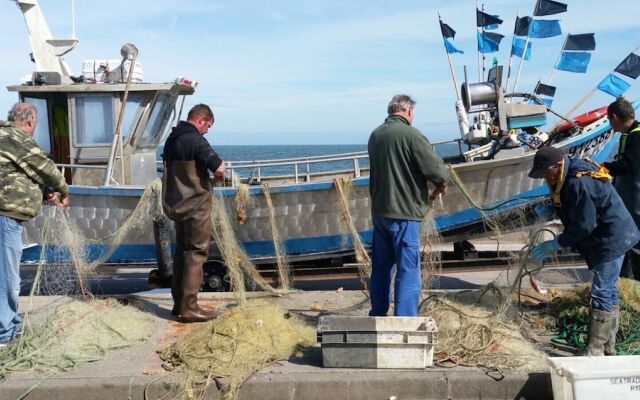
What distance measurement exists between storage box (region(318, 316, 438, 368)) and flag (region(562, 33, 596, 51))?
670 centimetres

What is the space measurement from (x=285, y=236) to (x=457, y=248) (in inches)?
104

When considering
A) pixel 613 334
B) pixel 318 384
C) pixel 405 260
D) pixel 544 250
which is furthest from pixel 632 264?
pixel 318 384

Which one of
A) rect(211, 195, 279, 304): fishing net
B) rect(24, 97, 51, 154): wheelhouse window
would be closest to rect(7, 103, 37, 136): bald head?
rect(211, 195, 279, 304): fishing net

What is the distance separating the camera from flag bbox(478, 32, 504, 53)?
9.89m

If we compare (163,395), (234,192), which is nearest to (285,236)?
(234,192)

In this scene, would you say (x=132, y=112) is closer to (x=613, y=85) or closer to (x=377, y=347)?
(x=377, y=347)

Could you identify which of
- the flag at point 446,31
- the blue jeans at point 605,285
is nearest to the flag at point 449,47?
the flag at point 446,31

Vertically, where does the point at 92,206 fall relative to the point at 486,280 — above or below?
above

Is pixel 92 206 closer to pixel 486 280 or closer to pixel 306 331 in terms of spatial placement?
pixel 306 331

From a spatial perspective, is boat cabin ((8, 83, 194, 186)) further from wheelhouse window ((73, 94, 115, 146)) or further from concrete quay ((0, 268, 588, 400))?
concrete quay ((0, 268, 588, 400))

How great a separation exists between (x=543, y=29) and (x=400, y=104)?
17.8 ft

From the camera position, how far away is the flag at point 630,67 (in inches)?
363

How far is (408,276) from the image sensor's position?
511cm

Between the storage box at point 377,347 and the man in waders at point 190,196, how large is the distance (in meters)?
1.58
